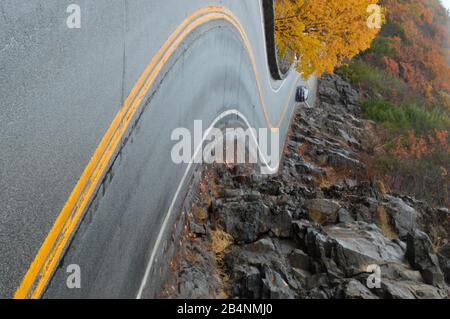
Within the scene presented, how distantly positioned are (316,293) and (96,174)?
4046 millimetres

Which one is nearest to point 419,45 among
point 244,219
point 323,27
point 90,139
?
point 323,27

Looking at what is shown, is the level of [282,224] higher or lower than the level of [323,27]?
lower

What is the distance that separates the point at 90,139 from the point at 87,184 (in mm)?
551

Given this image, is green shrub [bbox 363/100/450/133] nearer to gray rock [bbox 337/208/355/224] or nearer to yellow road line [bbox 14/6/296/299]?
gray rock [bbox 337/208/355/224]

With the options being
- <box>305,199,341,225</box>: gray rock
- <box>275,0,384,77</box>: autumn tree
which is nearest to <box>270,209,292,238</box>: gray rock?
<box>305,199,341,225</box>: gray rock

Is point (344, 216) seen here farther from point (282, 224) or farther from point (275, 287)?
point (275, 287)

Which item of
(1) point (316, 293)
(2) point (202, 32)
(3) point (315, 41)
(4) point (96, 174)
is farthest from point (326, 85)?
(4) point (96, 174)

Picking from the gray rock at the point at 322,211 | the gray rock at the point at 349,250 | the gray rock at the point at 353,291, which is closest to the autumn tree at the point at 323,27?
the gray rock at the point at 322,211

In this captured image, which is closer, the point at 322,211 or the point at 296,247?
the point at 296,247

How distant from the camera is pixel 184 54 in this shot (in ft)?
29.6

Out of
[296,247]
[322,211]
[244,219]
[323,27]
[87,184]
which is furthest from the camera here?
[323,27]

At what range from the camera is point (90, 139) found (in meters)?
5.70

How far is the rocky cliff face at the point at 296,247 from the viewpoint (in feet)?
25.4

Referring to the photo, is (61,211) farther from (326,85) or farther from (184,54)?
(326,85)
